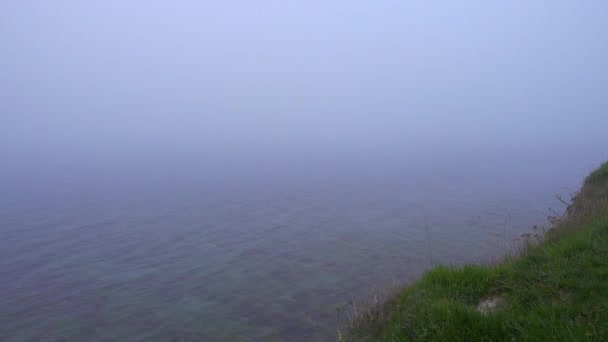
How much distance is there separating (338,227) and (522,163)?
36678mm

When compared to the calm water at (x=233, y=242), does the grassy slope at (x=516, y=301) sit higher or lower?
higher

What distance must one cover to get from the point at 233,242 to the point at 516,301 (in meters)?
16.6

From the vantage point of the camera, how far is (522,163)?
52.1 metres

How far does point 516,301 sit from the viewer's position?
20.9ft

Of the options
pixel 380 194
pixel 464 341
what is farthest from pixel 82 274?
pixel 380 194

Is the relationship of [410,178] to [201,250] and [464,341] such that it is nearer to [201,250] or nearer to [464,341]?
[201,250]

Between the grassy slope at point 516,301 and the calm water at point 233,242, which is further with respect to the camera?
the calm water at point 233,242

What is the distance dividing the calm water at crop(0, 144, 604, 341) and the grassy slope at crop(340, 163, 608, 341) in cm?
446

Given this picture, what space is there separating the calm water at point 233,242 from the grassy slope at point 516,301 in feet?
14.6

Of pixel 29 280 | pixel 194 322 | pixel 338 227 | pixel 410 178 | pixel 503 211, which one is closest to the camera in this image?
pixel 194 322

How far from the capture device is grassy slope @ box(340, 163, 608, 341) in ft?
18.0

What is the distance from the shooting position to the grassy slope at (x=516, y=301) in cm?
549

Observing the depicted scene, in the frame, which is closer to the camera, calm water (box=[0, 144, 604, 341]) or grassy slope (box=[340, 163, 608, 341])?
grassy slope (box=[340, 163, 608, 341])

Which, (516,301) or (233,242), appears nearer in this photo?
(516,301)
